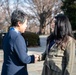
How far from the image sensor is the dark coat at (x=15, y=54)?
11.6 feet

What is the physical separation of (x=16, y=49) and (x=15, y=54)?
0.08 meters

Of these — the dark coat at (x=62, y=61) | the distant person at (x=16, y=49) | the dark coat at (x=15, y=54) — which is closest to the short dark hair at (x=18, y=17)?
the distant person at (x=16, y=49)

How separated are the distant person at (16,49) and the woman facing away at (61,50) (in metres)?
0.32

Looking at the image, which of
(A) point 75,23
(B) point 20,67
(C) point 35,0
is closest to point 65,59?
(B) point 20,67

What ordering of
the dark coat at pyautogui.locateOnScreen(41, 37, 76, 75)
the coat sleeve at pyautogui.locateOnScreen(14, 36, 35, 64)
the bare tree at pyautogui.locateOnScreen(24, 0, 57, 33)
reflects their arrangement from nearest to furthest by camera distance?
the coat sleeve at pyautogui.locateOnScreen(14, 36, 35, 64)
the dark coat at pyautogui.locateOnScreen(41, 37, 76, 75)
the bare tree at pyautogui.locateOnScreen(24, 0, 57, 33)

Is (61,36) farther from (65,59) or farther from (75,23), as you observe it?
(75,23)

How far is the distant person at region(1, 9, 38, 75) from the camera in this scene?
11.6 ft

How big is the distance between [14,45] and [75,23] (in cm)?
1831

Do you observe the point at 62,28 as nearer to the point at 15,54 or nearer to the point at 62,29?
the point at 62,29

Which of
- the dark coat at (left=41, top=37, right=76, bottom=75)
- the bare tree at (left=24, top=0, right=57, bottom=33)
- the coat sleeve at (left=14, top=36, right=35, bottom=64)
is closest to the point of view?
the coat sleeve at (left=14, top=36, right=35, bottom=64)

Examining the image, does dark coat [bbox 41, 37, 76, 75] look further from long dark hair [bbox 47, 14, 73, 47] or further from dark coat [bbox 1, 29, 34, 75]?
dark coat [bbox 1, 29, 34, 75]

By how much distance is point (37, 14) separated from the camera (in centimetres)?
5447

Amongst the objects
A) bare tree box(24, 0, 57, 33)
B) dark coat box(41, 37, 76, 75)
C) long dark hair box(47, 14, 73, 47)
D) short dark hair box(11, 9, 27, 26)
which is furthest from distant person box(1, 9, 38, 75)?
bare tree box(24, 0, 57, 33)

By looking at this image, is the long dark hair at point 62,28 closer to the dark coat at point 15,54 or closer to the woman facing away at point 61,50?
the woman facing away at point 61,50
